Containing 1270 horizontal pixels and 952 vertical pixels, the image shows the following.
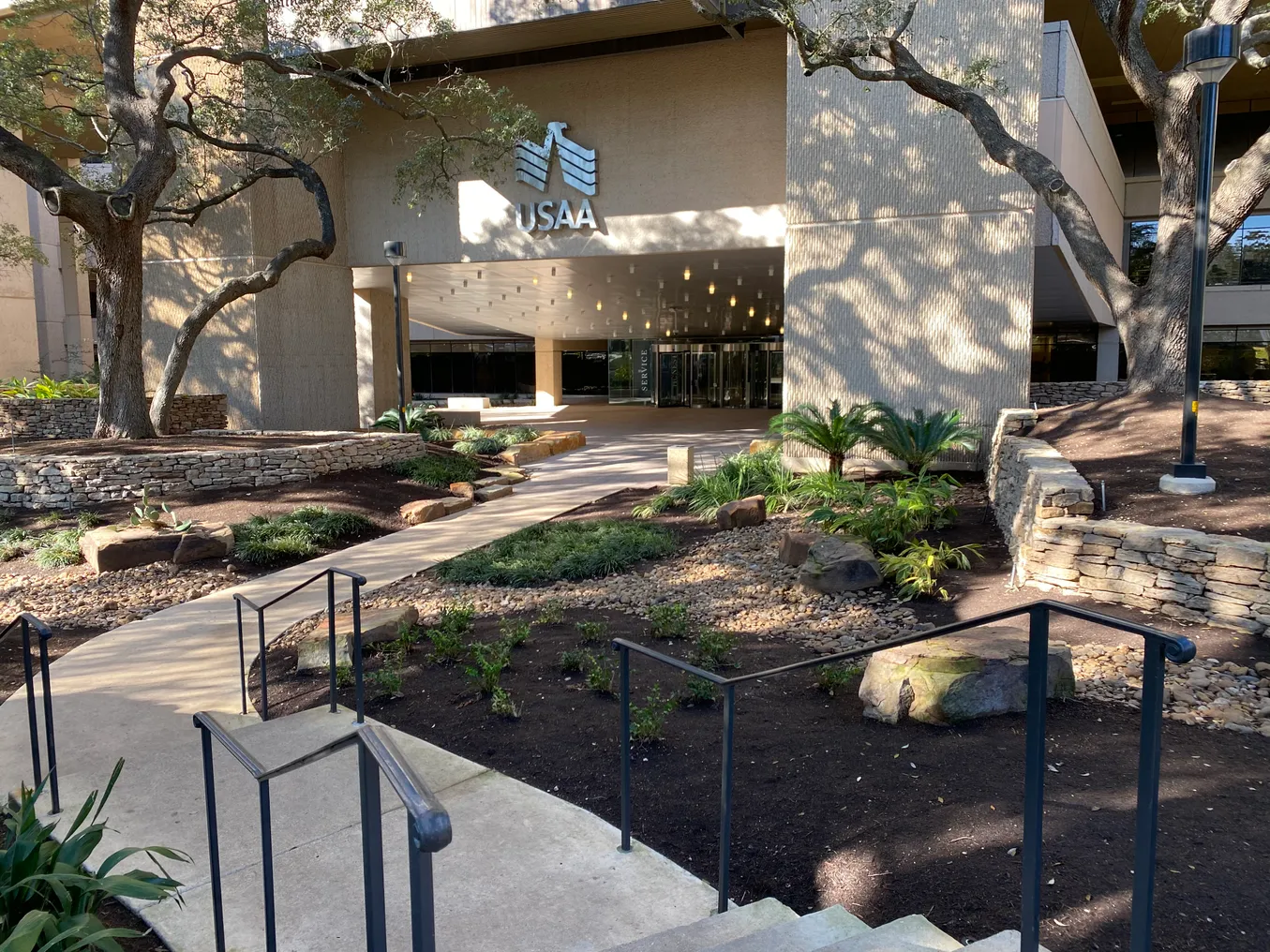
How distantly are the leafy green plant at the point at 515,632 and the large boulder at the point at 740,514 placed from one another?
13.4ft

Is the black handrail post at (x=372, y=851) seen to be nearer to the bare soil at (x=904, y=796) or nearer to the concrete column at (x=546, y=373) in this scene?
the bare soil at (x=904, y=796)

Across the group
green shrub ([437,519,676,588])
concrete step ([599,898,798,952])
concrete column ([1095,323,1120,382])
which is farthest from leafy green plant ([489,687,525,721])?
concrete column ([1095,323,1120,382])

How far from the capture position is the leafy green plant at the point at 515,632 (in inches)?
262

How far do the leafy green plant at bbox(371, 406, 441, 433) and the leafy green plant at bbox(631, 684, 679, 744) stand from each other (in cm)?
1325

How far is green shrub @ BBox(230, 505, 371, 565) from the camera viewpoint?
10.1 metres

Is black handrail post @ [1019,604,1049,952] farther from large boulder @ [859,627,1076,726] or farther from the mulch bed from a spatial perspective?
the mulch bed

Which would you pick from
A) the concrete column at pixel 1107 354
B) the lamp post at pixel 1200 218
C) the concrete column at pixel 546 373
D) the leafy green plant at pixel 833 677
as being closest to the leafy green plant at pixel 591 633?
the leafy green plant at pixel 833 677

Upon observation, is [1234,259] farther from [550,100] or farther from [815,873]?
[815,873]

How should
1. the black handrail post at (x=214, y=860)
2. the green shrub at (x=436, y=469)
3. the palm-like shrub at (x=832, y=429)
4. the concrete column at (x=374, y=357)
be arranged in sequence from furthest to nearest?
the concrete column at (x=374, y=357), the green shrub at (x=436, y=469), the palm-like shrub at (x=832, y=429), the black handrail post at (x=214, y=860)

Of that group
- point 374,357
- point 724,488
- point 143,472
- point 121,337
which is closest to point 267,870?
point 724,488

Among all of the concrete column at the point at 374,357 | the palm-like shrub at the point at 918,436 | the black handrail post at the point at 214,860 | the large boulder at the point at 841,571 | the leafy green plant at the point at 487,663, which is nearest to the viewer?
the black handrail post at the point at 214,860

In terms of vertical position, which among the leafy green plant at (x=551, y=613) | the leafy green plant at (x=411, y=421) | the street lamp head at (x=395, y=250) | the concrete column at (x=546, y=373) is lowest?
the leafy green plant at (x=551, y=613)

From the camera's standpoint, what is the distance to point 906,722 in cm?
486

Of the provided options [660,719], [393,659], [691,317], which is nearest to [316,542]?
[393,659]
